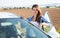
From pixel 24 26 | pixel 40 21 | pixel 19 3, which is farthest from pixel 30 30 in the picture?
pixel 19 3

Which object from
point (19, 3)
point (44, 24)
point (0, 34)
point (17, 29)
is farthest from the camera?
point (19, 3)

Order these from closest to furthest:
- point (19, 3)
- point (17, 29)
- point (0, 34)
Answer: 1. point (0, 34)
2. point (17, 29)
3. point (19, 3)

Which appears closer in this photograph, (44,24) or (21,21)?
(21,21)

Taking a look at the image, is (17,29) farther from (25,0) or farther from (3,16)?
(25,0)

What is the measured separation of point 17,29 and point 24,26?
0.24 m

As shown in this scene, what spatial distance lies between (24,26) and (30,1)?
18289mm

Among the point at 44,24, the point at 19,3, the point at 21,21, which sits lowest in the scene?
the point at 19,3

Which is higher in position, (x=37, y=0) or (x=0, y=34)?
(x=0, y=34)

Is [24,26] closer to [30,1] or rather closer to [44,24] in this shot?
[44,24]

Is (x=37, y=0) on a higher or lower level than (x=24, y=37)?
lower

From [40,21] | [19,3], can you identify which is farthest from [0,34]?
[19,3]

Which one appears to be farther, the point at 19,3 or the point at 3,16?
the point at 19,3

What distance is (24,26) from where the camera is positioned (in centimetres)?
594

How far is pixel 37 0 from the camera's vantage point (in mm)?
24594
